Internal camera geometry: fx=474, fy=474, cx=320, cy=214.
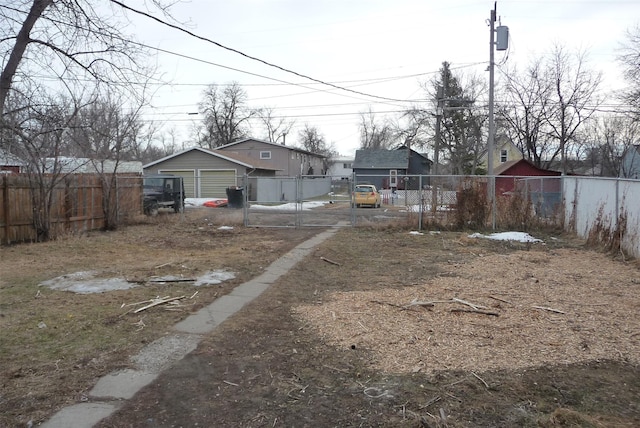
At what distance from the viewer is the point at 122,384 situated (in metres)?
4.01

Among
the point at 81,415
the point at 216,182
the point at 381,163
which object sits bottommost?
the point at 81,415

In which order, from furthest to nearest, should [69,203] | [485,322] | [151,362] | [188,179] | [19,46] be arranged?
[188,179]
[69,203]
[19,46]
[485,322]
[151,362]

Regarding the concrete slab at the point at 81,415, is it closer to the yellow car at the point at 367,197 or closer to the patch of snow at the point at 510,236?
the patch of snow at the point at 510,236

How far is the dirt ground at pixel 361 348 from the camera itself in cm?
354

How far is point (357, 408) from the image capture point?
11.7 ft

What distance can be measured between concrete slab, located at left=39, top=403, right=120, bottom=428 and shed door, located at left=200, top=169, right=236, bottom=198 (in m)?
31.7

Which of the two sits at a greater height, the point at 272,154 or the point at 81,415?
the point at 272,154

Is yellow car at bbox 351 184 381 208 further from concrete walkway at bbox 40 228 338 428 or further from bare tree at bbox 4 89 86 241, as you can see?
concrete walkway at bbox 40 228 338 428

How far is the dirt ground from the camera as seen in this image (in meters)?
3.54

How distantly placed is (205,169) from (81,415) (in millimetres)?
33066

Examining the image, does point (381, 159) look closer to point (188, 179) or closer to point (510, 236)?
point (188, 179)

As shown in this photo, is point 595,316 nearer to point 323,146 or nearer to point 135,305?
point 135,305

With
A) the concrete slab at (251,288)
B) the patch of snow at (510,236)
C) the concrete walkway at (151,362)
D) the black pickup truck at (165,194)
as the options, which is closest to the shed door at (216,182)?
the black pickup truck at (165,194)

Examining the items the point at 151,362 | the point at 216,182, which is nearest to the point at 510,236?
the point at 151,362
